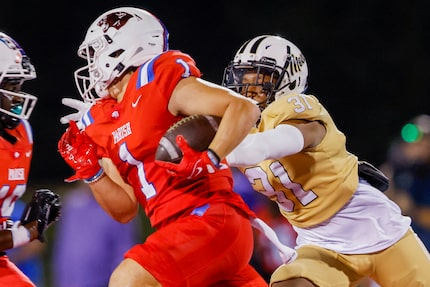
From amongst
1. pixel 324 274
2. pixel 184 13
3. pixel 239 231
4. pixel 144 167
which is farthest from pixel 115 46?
pixel 184 13

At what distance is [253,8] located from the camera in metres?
8.54

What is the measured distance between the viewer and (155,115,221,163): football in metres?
3.49

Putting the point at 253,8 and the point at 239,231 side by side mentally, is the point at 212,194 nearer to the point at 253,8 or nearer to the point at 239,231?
the point at 239,231

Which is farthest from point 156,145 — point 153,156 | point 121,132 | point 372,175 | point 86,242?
point 86,242

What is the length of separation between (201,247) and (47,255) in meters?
3.16

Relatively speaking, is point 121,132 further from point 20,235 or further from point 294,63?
point 294,63

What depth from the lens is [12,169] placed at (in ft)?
14.3

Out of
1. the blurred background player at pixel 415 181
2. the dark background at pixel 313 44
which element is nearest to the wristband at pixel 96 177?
the blurred background player at pixel 415 181

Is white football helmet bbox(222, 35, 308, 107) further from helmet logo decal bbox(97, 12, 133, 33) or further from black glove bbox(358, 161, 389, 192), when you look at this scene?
helmet logo decal bbox(97, 12, 133, 33)

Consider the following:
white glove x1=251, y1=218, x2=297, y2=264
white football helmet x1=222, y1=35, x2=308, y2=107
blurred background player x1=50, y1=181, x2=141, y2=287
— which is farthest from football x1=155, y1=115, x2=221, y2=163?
blurred background player x1=50, y1=181, x2=141, y2=287

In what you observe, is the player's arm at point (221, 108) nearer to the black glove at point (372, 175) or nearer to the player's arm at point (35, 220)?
the black glove at point (372, 175)

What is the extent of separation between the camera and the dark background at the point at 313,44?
26.2ft

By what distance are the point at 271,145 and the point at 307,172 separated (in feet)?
1.38

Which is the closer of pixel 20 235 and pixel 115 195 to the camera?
pixel 115 195
